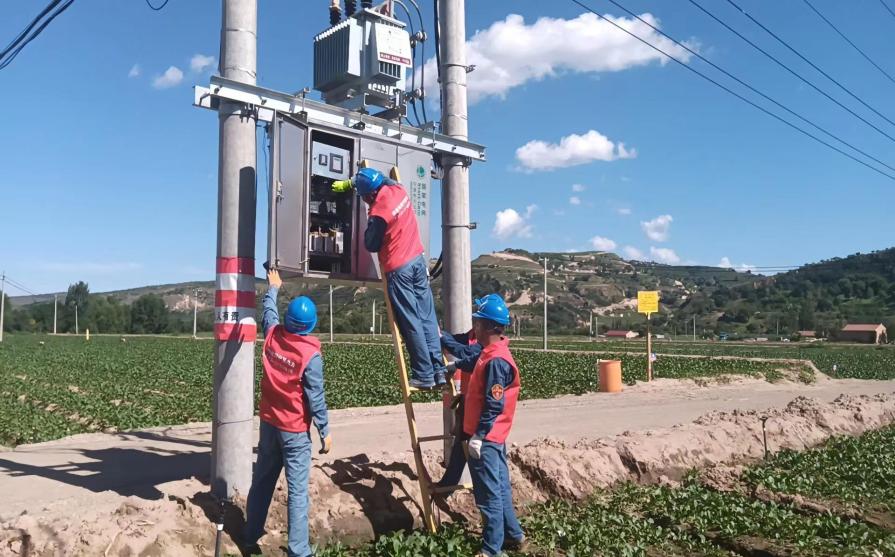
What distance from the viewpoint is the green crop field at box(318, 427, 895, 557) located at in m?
6.18

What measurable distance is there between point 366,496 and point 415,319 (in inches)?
72.7

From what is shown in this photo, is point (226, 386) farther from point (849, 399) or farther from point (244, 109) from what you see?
point (849, 399)

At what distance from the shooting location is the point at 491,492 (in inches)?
233

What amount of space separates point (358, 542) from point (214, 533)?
A: 4.28 feet

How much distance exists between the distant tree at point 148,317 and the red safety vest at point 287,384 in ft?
407

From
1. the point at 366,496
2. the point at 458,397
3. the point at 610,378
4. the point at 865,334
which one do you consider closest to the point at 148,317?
the point at 865,334

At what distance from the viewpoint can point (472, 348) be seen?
6836 mm

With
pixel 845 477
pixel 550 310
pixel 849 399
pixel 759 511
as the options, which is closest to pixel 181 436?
pixel 759 511

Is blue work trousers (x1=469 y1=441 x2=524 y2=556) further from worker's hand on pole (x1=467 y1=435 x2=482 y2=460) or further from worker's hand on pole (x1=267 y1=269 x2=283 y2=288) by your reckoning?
worker's hand on pole (x1=267 y1=269 x2=283 y2=288)

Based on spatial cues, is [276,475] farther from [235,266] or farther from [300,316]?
[235,266]

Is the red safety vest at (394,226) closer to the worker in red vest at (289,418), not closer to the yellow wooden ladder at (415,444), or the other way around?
the yellow wooden ladder at (415,444)

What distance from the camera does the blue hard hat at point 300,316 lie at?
19.0ft

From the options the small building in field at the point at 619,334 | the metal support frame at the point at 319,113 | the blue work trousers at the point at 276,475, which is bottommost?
the small building in field at the point at 619,334

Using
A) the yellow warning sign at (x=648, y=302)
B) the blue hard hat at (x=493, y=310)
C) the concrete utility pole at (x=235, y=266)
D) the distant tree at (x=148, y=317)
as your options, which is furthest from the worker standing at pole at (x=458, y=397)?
the distant tree at (x=148, y=317)
